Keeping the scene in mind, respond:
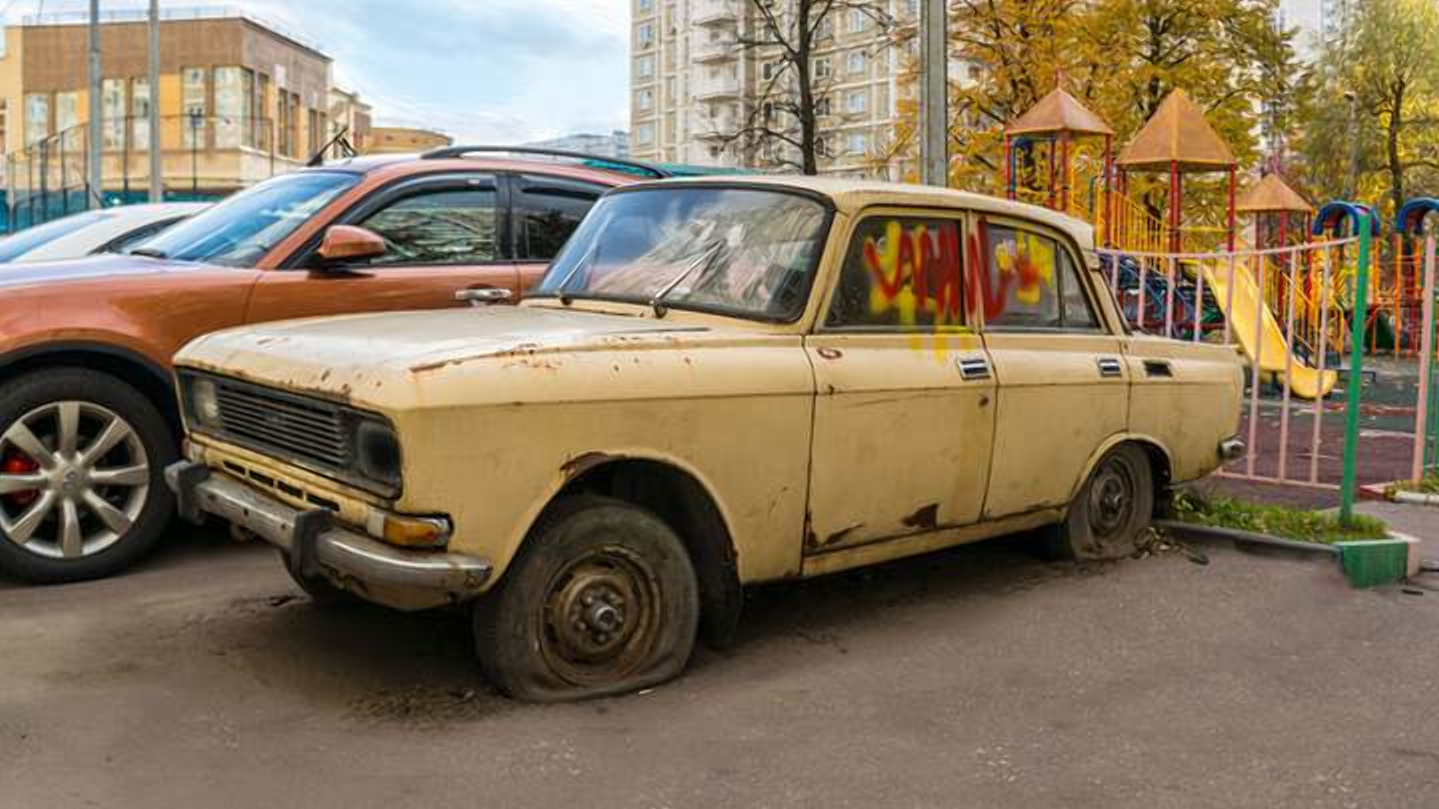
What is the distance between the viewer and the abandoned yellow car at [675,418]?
3750mm

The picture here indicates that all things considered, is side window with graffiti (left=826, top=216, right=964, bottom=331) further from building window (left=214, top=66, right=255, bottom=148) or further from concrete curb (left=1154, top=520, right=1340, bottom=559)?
building window (left=214, top=66, right=255, bottom=148)

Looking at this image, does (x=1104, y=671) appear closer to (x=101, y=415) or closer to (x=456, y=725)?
(x=456, y=725)

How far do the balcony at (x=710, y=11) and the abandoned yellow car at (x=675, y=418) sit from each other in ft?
282

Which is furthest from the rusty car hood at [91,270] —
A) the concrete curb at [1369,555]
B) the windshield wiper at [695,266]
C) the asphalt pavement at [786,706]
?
the concrete curb at [1369,555]

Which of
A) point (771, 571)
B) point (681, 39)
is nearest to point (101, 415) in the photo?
point (771, 571)

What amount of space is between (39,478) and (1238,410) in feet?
18.1

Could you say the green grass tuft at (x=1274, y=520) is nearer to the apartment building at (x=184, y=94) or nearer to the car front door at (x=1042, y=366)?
the car front door at (x=1042, y=366)

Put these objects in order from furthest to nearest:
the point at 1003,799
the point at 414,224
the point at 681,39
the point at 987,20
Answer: the point at 681,39 → the point at 987,20 → the point at 414,224 → the point at 1003,799

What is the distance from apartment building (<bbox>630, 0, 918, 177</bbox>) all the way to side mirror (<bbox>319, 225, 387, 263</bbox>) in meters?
68.6

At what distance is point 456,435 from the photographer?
12.0ft

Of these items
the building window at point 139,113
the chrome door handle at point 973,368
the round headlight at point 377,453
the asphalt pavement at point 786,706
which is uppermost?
the building window at point 139,113

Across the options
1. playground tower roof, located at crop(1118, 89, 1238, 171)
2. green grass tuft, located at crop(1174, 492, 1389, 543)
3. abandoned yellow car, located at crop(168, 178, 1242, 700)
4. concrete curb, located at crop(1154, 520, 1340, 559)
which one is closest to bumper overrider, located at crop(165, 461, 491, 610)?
abandoned yellow car, located at crop(168, 178, 1242, 700)

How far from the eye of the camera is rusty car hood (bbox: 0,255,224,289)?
5559 millimetres

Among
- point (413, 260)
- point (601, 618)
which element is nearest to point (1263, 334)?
point (413, 260)
